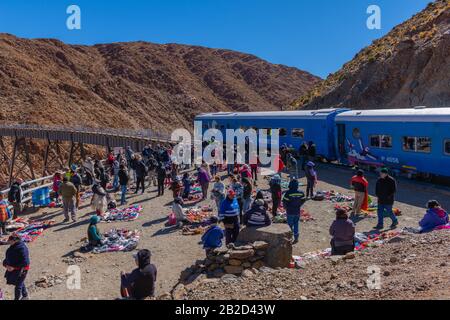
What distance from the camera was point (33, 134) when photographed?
147 feet

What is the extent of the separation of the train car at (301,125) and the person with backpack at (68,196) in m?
14.0

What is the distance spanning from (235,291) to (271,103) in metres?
115

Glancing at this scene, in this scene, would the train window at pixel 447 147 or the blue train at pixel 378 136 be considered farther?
the blue train at pixel 378 136

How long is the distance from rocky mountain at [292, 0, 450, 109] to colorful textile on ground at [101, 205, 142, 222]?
23.6 meters

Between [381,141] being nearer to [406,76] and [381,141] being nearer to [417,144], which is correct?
[417,144]

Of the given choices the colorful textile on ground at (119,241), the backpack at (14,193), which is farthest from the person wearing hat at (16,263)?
the backpack at (14,193)

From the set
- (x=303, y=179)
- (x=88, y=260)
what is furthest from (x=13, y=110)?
(x=88, y=260)

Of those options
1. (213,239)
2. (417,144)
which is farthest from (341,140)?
(213,239)

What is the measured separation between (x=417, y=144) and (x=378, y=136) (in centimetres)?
242

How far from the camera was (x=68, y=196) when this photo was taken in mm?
14617

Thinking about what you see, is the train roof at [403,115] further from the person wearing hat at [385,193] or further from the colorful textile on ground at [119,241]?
the colorful textile on ground at [119,241]

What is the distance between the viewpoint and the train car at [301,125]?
23641mm

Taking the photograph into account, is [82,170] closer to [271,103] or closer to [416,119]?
[416,119]

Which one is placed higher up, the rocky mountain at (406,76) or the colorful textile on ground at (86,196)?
the rocky mountain at (406,76)
